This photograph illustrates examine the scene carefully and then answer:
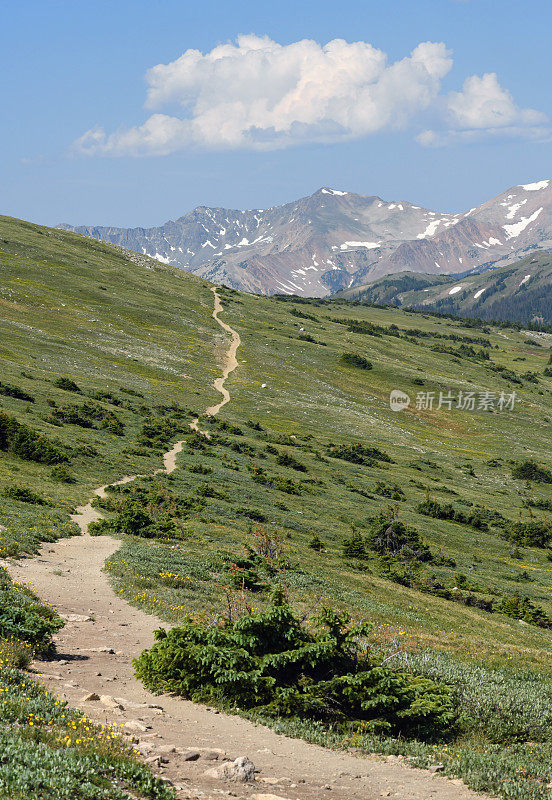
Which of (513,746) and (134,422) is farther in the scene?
(134,422)

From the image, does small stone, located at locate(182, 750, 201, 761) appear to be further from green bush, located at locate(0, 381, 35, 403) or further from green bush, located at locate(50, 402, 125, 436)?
green bush, located at locate(0, 381, 35, 403)

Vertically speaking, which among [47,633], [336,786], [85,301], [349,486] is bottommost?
[349,486]

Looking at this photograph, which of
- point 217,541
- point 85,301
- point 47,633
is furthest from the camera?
point 85,301

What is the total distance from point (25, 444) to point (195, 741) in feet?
114

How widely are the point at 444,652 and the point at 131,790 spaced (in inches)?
545

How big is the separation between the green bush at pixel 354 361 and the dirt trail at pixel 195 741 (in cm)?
11672

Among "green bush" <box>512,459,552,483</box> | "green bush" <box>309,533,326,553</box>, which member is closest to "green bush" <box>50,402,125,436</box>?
"green bush" <box>309,533,326,553</box>

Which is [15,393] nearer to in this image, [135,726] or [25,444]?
[25,444]

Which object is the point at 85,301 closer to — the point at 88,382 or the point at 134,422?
the point at 88,382

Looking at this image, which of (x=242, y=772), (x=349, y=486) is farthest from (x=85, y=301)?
(x=242, y=772)

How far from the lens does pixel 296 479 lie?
57156mm

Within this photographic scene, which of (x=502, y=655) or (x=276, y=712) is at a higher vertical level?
(x=276, y=712)

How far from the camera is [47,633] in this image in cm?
1334

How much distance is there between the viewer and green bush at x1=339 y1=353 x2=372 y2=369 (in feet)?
429
